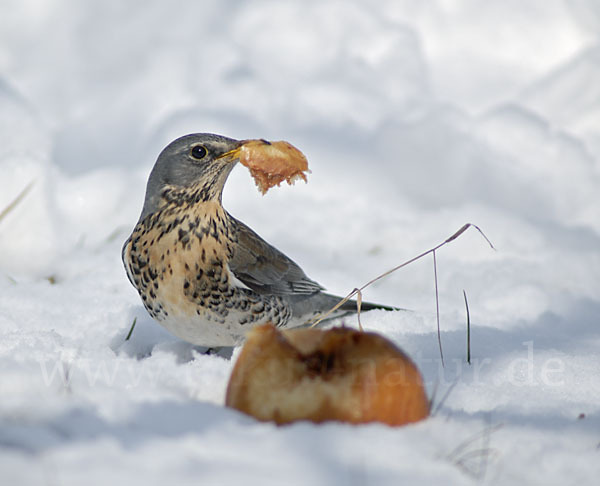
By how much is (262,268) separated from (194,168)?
0.63 metres

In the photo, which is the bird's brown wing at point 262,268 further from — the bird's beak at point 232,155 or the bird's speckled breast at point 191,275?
the bird's beak at point 232,155

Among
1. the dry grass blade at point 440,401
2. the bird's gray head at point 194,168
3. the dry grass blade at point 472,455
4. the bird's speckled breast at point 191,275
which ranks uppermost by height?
the bird's gray head at point 194,168

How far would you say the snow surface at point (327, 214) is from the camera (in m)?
2.05

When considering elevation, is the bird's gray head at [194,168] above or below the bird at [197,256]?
above

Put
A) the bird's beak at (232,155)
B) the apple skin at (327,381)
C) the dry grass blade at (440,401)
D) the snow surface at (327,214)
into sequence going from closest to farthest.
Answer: the snow surface at (327,214)
the apple skin at (327,381)
the dry grass blade at (440,401)
the bird's beak at (232,155)

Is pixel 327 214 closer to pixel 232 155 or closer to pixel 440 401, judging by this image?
pixel 232 155

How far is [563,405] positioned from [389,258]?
273cm

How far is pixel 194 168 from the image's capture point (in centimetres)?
368

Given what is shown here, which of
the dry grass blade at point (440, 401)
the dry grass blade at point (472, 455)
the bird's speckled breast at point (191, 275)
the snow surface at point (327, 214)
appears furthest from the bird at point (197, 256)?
the dry grass blade at point (472, 455)

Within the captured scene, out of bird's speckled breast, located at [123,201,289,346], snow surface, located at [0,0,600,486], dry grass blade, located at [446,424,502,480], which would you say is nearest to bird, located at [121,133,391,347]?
bird's speckled breast, located at [123,201,289,346]

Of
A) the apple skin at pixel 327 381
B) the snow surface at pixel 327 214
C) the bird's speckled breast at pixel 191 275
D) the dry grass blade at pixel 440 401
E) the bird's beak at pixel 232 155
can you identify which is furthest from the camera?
the bird's beak at pixel 232 155

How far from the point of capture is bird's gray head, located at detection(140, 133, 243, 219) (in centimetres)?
368

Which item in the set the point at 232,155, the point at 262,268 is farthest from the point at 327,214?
the point at 232,155

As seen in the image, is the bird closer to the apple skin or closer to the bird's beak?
the bird's beak
